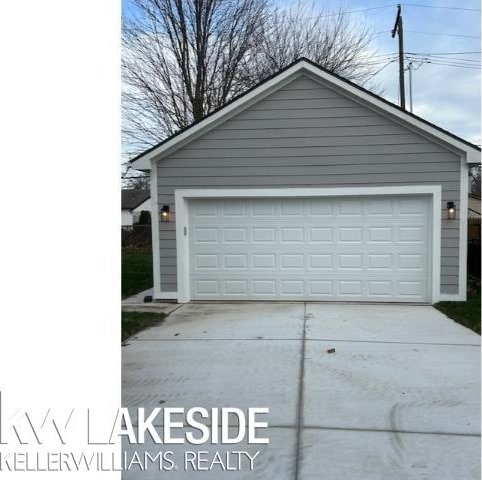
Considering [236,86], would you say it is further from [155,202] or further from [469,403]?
[469,403]

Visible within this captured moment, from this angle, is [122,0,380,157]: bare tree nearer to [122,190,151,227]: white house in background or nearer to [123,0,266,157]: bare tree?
[123,0,266,157]: bare tree

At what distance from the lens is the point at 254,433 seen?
3186 mm

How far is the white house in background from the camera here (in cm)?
3741

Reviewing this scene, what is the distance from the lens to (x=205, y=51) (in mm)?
16891

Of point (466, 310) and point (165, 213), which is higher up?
point (165, 213)

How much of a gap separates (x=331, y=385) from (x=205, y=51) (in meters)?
15.4

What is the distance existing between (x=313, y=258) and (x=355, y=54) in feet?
43.0

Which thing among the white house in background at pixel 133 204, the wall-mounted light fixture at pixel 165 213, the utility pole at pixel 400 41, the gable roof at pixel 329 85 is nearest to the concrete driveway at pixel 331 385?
the wall-mounted light fixture at pixel 165 213

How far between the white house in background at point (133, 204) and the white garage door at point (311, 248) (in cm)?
2890

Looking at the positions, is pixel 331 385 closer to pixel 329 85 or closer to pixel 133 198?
pixel 329 85

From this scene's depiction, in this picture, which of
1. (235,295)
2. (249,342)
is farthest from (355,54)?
(249,342)

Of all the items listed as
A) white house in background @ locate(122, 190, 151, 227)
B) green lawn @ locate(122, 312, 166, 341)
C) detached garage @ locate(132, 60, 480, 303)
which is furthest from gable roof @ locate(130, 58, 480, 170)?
white house in background @ locate(122, 190, 151, 227)

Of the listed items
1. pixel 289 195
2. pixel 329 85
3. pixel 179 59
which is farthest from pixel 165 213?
pixel 179 59

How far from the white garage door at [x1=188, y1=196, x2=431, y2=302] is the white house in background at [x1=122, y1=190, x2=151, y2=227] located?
28.9m
